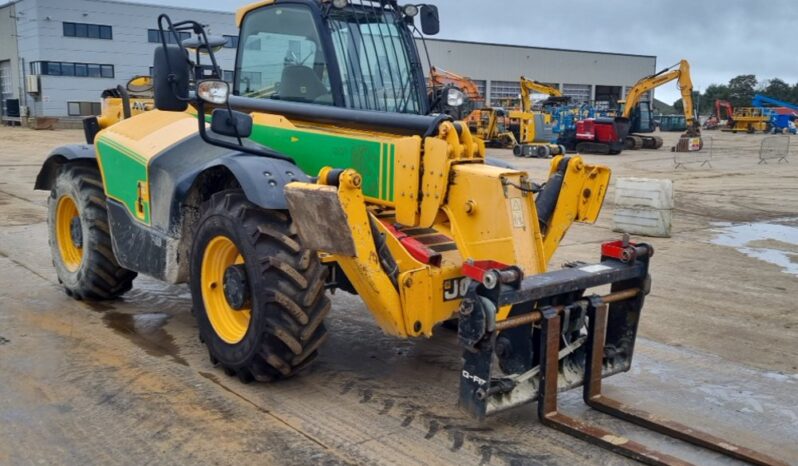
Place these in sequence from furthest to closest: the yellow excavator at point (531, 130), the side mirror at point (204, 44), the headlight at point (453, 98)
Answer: the yellow excavator at point (531, 130) → the side mirror at point (204, 44) → the headlight at point (453, 98)

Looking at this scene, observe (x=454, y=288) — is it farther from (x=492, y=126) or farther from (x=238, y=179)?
(x=492, y=126)

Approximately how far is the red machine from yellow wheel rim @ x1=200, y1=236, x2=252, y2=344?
27.9 m

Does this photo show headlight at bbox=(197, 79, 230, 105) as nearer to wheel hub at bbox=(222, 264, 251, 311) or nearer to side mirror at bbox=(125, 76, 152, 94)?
wheel hub at bbox=(222, 264, 251, 311)

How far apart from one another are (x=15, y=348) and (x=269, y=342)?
2.28 m

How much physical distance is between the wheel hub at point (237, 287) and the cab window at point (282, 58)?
1316mm

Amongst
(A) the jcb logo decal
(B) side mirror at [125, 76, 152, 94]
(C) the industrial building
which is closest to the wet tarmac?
(A) the jcb logo decal

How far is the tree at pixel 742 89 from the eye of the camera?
77.4 m

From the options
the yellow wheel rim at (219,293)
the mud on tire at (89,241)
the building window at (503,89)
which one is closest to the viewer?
the yellow wheel rim at (219,293)

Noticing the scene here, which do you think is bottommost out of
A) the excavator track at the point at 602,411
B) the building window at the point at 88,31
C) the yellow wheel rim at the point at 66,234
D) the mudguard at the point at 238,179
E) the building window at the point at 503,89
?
the excavator track at the point at 602,411

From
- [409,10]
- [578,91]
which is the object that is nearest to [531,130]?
[409,10]

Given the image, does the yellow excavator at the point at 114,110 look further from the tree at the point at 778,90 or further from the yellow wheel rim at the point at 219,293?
the tree at the point at 778,90

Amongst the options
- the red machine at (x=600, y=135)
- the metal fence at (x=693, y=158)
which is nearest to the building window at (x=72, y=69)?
the red machine at (x=600, y=135)

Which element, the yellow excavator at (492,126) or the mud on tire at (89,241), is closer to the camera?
the mud on tire at (89,241)

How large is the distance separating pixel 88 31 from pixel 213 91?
45273mm
